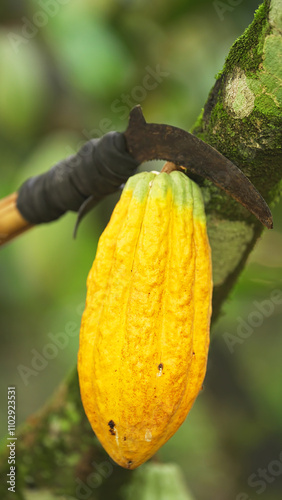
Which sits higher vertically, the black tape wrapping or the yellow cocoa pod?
the black tape wrapping

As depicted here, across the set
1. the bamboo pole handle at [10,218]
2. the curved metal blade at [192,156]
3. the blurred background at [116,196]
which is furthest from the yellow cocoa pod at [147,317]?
the blurred background at [116,196]

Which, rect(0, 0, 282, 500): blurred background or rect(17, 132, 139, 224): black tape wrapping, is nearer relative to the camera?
rect(17, 132, 139, 224): black tape wrapping

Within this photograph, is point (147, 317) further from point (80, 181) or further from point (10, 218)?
point (10, 218)

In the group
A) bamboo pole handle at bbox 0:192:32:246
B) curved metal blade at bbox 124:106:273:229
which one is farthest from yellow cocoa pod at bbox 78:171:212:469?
bamboo pole handle at bbox 0:192:32:246

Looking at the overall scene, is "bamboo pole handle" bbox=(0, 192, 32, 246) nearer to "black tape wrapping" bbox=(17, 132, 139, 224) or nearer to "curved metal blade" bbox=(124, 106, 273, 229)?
"black tape wrapping" bbox=(17, 132, 139, 224)

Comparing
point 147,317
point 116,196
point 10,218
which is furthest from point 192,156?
point 116,196

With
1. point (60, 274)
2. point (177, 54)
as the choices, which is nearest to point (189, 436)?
point (60, 274)

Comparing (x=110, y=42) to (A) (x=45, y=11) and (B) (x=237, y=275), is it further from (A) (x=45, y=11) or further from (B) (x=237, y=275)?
(B) (x=237, y=275)
